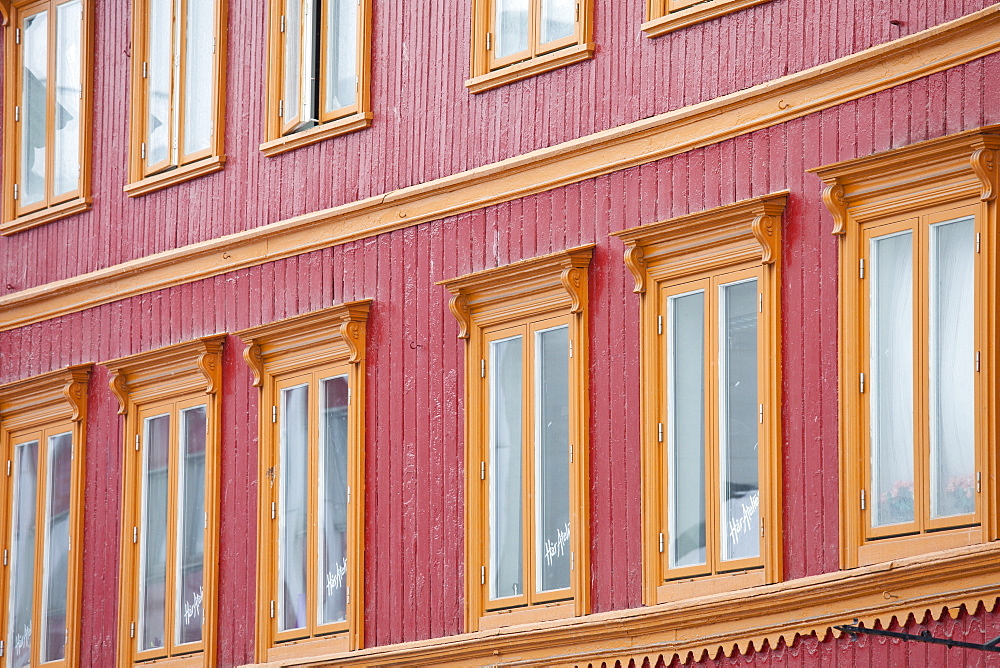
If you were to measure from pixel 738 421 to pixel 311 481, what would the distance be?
4.46 m

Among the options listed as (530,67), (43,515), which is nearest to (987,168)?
(530,67)

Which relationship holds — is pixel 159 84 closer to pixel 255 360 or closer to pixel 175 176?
pixel 175 176

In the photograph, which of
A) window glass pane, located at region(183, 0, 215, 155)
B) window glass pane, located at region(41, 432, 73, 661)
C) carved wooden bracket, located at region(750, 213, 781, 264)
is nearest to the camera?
carved wooden bracket, located at region(750, 213, 781, 264)

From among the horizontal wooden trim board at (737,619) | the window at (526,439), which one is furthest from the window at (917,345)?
the window at (526,439)

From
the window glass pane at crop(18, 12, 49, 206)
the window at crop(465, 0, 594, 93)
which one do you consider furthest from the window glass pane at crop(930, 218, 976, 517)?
the window glass pane at crop(18, 12, 49, 206)

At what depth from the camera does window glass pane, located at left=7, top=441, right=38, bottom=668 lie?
2136 centimetres

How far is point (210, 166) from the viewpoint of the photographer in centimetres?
1998

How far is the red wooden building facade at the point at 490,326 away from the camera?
1437 centimetres

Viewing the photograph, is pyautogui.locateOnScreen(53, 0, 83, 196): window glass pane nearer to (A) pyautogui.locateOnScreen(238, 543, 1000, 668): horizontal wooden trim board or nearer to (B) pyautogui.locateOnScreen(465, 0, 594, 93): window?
(B) pyautogui.locateOnScreen(465, 0, 594, 93): window

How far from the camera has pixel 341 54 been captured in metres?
19.1

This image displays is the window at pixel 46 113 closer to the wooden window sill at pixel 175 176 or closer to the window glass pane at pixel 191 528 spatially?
the wooden window sill at pixel 175 176

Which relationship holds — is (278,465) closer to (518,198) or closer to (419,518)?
(419,518)

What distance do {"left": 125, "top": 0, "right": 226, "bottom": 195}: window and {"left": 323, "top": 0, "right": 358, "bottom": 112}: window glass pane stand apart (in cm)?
128

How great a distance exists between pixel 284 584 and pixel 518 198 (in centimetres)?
379
